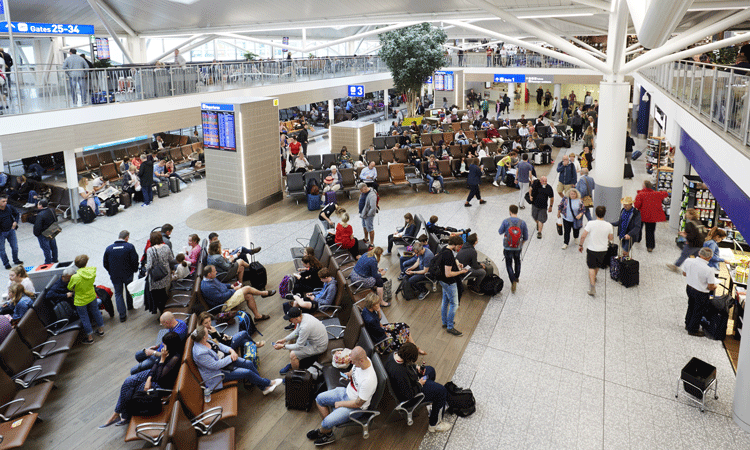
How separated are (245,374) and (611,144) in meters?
10.4

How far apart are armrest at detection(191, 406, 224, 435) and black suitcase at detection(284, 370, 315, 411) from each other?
0.94 m

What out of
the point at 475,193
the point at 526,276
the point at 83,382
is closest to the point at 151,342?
the point at 83,382

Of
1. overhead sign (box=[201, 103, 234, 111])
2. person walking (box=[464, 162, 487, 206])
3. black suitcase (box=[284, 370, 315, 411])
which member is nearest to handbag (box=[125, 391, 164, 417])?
black suitcase (box=[284, 370, 315, 411])

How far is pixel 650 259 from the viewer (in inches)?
431

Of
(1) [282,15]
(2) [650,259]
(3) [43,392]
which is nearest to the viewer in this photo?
(3) [43,392]

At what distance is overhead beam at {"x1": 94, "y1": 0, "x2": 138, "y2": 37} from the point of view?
24.3 meters

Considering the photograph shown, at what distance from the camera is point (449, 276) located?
7746mm

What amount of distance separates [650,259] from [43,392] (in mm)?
10598

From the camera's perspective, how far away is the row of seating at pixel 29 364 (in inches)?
226

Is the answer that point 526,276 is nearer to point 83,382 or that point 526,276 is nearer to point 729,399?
point 729,399

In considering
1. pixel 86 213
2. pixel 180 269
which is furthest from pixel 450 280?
pixel 86 213

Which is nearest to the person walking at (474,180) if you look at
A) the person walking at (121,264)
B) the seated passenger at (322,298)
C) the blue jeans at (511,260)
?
the blue jeans at (511,260)

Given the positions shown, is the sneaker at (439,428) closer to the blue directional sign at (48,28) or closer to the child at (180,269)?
the child at (180,269)

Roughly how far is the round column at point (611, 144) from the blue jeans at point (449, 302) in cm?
687
